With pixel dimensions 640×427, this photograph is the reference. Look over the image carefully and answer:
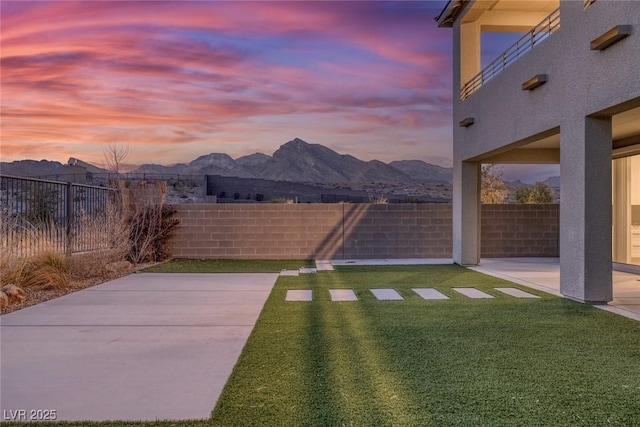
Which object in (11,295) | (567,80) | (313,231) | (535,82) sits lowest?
(11,295)

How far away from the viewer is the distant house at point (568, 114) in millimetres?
6977

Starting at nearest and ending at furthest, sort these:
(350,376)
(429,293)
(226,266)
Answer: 1. (350,376)
2. (429,293)
3. (226,266)

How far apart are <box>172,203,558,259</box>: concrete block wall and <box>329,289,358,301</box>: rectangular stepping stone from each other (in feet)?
22.1

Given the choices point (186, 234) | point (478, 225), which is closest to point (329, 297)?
point (478, 225)

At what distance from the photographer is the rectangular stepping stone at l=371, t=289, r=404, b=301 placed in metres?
8.14

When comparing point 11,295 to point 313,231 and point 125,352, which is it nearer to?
point 125,352

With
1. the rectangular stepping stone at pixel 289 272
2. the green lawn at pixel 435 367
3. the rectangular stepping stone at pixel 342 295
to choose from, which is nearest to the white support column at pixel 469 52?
the rectangular stepping stone at pixel 289 272

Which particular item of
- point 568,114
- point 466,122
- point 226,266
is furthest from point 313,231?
point 568,114

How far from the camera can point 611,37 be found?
6570mm

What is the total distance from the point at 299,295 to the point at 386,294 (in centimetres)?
148

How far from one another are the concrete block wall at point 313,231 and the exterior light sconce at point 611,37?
9.15 meters

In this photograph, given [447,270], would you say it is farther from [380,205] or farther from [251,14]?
[251,14]

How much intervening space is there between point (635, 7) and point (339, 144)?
32174 mm

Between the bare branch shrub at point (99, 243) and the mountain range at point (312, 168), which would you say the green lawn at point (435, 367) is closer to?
the bare branch shrub at point (99, 243)
